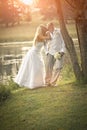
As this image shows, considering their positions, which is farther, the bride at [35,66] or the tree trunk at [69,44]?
the bride at [35,66]

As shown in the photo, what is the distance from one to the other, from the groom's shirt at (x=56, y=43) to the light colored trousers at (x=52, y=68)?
0.14m

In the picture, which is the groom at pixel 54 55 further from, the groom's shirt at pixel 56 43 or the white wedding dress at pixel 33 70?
the white wedding dress at pixel 33 70

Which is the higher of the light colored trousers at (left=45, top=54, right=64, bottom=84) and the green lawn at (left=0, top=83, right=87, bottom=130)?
the light colored trousers at (left=45, top=54, right=64, bottom=84)

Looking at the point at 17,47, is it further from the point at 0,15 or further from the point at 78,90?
the point at 78,90

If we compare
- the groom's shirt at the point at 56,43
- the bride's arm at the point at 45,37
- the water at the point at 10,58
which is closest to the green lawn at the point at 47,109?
the groom's shirt at the point at 56,43

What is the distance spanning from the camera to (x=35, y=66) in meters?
9.06

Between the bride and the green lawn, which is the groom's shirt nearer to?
the bride

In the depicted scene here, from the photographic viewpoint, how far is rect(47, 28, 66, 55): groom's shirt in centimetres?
895

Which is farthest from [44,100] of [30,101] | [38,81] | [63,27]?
[63,27]

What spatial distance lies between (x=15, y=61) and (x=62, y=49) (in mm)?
4664

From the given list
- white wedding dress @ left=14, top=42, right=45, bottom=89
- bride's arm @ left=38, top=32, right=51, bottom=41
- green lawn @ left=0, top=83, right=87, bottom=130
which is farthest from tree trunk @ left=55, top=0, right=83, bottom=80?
white wedding dress @ left=14, top=42, right=45, bottom=89

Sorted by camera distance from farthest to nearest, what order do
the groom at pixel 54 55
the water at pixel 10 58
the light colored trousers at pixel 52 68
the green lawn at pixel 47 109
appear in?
the water at pixel 10 58
the light colored trousers at pixel 52 68
the groom at pixel 54 55
the green lawn at pixel 47 109

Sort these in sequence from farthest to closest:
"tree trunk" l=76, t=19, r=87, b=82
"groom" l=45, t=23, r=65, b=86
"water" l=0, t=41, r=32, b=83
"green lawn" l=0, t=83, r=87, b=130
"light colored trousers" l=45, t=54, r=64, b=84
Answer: "water" l=0, t=41, r=32, b=83, "light colored trousers" l=45, t=54, r=64, b=84, "groom" l=45, t=23, r=65, b=86, "tree trunk" l=76, t=19, r=87, b=82, "green lawn" l=0, t=83, r=87, b=130

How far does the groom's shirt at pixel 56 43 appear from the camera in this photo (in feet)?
29.3
